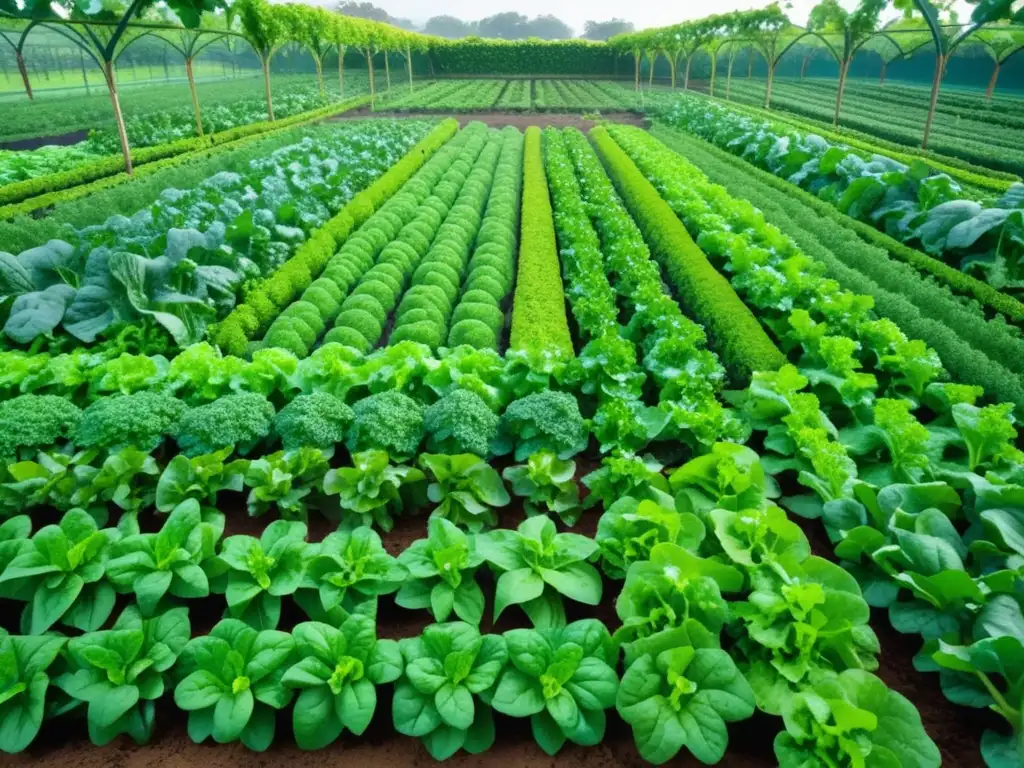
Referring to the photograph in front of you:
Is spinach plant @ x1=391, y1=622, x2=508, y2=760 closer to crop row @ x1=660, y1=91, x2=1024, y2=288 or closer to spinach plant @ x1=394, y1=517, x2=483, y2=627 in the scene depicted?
spinach plant @ x1=394, y1=517, x2=483, y2=627

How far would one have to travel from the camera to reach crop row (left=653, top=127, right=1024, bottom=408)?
24.1 ft

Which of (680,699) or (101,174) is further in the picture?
(101,174)

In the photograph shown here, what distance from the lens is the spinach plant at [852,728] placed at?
3080 mm

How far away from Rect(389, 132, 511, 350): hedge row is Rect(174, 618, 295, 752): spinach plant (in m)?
4.69

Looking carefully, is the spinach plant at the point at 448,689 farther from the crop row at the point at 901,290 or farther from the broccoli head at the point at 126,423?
the crop row at the point at 901,290

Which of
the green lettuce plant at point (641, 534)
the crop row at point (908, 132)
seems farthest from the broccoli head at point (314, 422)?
the crop row at point (908, 132)

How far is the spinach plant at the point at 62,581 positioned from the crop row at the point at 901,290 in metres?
8.05

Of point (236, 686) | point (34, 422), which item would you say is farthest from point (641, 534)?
point (34, 422)

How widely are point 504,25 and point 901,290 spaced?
204m

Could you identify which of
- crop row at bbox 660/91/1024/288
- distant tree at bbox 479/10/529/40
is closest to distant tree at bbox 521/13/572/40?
distant tree at bbox 479/10/529/40

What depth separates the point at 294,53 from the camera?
7806 centimetres

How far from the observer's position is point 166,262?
8391 mm

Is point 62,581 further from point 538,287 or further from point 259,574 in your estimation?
point 538,287

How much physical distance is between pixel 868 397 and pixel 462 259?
6.62 meters
